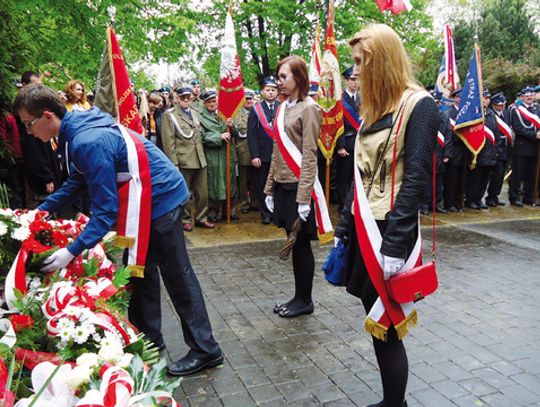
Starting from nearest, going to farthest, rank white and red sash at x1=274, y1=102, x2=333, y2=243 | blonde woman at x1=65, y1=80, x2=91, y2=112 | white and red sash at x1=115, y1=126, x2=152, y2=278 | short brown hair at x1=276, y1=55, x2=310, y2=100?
1. white and red sash at x1=115, y1=126, x2=152, y2=278
2. short brown hair at x1=276, y1=55, x2=310, y2=100
3. white and red sash at x1=274, y1=102, x2=333, y2=243
4. blonde woman at x1=65, y1=80, x2=91, y2=112

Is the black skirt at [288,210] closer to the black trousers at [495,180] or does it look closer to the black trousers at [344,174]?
the black trousers at [344,174]

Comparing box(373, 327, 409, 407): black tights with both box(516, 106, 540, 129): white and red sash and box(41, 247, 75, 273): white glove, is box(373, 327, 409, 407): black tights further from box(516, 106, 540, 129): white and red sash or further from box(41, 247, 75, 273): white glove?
box(516, 106, 540, 129): white and red sash

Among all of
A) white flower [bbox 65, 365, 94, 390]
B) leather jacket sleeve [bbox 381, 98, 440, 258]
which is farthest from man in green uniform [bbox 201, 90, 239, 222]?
white flower [bbox 65, 365, 94, 390]

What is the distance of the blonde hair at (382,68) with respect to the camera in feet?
8.59

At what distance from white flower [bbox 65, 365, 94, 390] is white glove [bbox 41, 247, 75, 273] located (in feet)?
3.57

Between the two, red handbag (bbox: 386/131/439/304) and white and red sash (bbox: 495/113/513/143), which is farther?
white and red sash (bbox: 495/113/513/143)

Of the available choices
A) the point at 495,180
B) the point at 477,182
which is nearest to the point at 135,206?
the point at 477,182

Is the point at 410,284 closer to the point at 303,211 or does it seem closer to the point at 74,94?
the point at 303,211

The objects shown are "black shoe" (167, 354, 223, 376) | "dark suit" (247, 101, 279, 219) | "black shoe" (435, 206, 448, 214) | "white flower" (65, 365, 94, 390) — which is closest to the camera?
"white flower" (65, 365, 94, 390)

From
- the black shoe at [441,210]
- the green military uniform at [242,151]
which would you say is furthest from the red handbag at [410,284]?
the black shoe at [441,210]

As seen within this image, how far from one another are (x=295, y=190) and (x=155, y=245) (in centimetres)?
147

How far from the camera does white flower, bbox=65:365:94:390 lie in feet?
5.29

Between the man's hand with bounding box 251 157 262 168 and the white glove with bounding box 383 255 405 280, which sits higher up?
the man's hand with bounding box 251 157 262 168

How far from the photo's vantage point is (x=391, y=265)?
2590 mm
